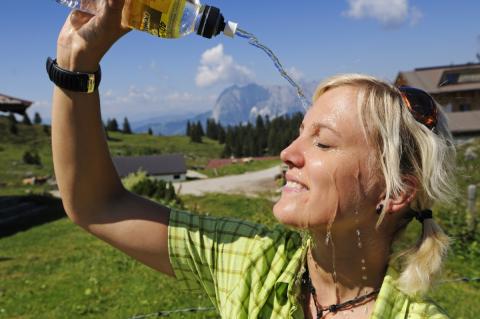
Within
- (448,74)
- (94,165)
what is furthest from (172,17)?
(448,74)

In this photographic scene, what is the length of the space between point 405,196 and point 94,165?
4.50 ft

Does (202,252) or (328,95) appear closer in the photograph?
(328,95)

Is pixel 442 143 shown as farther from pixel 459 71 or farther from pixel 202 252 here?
pixel 459 71

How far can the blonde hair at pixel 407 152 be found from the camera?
6.86 ft

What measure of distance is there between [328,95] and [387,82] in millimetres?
275

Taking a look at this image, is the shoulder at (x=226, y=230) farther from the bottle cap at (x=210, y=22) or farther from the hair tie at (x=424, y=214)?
the bottle cap at (x=210, y=22)

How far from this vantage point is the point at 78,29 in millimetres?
1945

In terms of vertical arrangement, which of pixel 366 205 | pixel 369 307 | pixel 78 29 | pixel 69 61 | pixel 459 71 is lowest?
pixel 369 307

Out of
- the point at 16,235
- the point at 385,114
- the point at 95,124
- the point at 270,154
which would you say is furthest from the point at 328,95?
the point at 270,154

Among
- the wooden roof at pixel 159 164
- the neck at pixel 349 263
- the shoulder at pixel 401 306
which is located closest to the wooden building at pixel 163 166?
the wooden roof at pixel 159 164

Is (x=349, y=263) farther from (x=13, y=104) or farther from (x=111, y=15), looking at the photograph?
(x=13, y=104)

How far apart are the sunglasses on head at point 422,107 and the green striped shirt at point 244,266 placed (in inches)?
27.1

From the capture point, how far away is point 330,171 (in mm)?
2057

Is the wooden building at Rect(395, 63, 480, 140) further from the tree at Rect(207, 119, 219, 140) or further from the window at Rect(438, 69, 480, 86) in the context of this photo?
the tree at Rect(207, 119, 219, 140)
